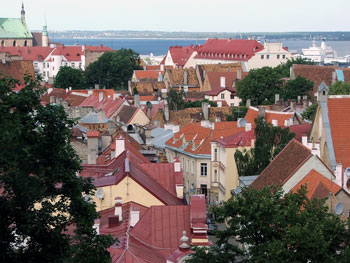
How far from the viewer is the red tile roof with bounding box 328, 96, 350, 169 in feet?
112

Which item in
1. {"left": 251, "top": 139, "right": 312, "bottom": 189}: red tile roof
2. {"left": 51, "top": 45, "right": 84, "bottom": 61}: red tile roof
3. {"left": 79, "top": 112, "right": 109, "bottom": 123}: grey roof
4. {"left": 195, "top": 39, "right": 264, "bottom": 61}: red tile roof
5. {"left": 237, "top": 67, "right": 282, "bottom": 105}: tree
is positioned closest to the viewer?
{"left": 251, "top": 139, "right": 312, "bottom": 189}: red tile roof

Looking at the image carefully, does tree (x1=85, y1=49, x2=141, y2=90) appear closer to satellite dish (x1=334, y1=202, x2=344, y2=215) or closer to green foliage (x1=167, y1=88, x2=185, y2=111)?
green foliage (x1=167, y1=88, x2=185, y2=111)

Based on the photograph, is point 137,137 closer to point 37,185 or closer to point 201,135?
point 201,135

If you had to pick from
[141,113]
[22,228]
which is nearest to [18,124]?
[22,228]

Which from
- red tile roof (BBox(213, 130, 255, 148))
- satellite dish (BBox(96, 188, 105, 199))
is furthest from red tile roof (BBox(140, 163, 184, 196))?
red tile roof (BBox(213, 130, 255, 148))

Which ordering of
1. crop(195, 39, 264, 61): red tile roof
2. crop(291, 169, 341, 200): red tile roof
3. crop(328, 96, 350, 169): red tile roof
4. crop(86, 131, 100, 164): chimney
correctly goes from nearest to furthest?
crop(291, 169, 341, 200): red tile roof → crop(328, 96, 350, 169): red tile roof → crop(86, 131, 100, 164): chimney → crop(195, 39, 264, 61): red tile roof

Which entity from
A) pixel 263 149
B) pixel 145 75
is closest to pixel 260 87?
pixel 145 75

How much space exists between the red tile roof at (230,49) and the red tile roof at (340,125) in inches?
3386

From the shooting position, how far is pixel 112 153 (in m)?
37.7

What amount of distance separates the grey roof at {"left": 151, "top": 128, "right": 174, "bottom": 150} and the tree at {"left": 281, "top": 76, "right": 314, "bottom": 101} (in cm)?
2285

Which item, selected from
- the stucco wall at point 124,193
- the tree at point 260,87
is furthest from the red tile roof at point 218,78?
the stucco wall at point 124,193

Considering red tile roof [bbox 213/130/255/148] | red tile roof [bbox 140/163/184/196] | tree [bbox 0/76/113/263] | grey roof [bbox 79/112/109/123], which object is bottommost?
grey roof [bbox 79/112/109/123]
